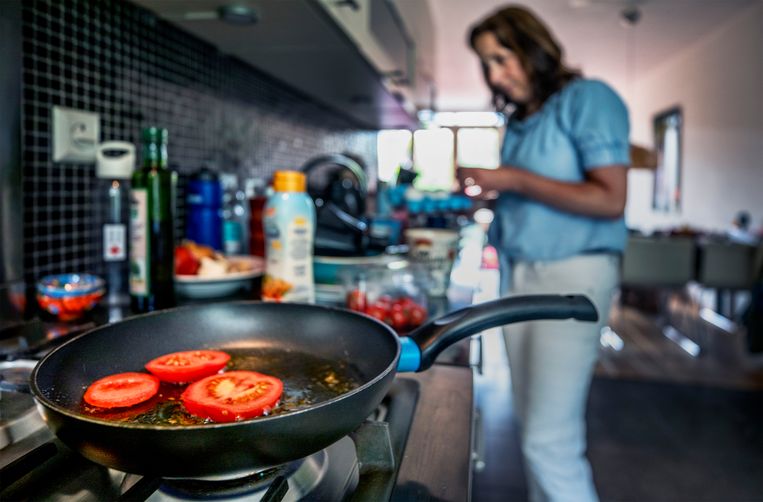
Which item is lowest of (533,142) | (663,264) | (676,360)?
(676,360)

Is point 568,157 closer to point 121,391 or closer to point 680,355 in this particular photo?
point 121,391

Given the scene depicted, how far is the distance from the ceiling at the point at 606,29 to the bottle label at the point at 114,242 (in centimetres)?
242

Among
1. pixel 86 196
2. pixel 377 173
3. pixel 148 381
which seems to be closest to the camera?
pixel 148 381

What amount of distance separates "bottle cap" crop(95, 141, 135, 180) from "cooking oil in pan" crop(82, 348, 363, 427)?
51cm

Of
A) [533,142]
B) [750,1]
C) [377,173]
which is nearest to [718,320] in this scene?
[750,1]

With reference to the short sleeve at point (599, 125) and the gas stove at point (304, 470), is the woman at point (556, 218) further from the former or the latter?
the gas stove at point (304, 470)

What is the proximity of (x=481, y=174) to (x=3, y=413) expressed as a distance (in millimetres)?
958

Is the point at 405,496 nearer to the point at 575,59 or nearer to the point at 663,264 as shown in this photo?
the point at 663,264

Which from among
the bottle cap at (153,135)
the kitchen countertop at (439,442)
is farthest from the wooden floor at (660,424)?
the bottle cap at (153,135)

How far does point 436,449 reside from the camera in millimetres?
495

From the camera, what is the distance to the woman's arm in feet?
3.83

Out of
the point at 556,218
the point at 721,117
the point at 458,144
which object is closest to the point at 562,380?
the point at 556,218

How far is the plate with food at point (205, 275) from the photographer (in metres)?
0.95

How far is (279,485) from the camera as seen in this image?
16.1 inches
